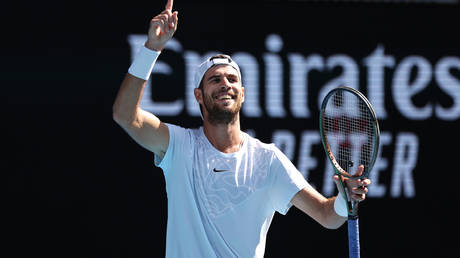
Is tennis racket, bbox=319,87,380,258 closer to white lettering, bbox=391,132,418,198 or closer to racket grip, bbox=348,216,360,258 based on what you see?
white lettering, bbox=391,132,418,198

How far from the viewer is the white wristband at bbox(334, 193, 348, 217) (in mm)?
2957

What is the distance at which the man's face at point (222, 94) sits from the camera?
10.5ft

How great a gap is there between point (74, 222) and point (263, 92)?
5.09ft

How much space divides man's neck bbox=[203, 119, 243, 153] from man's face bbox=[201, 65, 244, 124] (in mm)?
27

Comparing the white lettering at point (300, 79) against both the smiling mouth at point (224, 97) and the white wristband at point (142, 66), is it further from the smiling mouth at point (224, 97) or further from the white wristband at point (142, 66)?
the white wristband at point (142, 66)

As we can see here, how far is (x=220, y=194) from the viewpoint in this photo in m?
3.08

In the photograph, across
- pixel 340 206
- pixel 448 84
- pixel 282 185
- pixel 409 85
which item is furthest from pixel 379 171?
pixel 340 206

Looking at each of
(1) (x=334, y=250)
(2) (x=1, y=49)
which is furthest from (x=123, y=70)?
(1) (x=334, y=250)

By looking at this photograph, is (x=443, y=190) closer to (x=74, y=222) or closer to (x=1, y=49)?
(x=74, y=222)

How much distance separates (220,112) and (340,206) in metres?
0.66

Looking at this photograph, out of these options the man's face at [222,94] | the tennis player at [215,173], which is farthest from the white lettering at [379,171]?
the man's face at [222,94]

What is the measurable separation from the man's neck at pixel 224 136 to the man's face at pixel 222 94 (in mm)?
27

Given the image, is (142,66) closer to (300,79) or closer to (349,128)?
(349,128)

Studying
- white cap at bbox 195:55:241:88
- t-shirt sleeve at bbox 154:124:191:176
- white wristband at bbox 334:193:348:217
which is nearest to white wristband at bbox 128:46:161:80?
t-shirt sleeve at bbox 154:124:191:176
